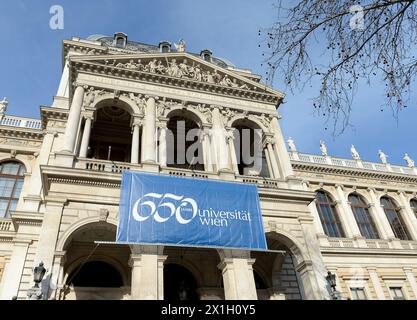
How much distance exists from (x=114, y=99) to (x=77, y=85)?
77.0 inches

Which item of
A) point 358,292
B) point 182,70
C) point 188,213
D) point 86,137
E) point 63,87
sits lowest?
point 358,292

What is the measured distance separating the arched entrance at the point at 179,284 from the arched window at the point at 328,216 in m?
11.9

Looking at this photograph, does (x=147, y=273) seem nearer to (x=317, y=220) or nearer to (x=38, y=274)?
(x=38, y=274)

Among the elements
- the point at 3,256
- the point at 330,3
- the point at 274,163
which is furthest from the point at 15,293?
the point at 330,3

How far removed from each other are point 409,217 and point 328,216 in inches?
289

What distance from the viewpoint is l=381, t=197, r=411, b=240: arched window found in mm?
25906

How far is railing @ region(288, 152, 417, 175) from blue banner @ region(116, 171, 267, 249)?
43.7ft

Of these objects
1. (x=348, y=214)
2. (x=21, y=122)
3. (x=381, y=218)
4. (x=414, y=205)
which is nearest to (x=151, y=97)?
(x=21, y=122)

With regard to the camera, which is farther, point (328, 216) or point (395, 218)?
point (395, 218)

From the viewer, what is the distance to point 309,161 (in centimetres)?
2725

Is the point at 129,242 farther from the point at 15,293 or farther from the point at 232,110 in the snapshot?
the point at 232,110

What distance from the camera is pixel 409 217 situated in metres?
26.6

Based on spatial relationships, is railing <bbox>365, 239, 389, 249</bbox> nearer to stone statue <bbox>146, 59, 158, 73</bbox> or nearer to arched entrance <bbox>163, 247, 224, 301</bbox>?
arched entrance <bbox>163, 247, 224, 301</bbox>
